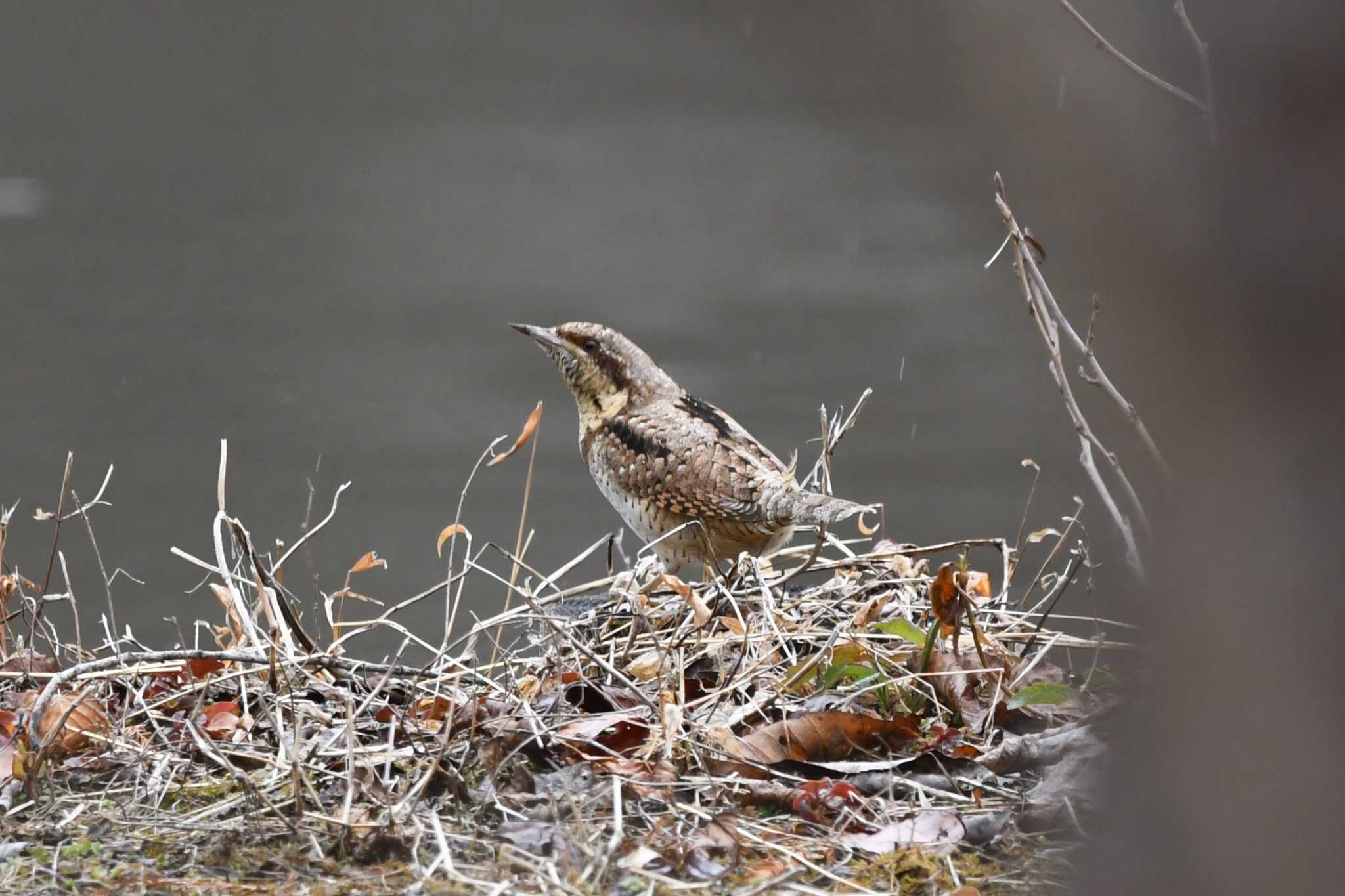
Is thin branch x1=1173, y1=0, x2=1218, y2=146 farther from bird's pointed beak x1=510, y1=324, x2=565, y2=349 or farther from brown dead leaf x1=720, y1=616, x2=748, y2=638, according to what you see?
bird's pointed beak x1=510, y1=324, x2=565, y2=349

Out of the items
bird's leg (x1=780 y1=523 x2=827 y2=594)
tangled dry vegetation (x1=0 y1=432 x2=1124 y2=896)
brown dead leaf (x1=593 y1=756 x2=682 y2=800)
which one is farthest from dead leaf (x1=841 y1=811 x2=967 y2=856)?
bird's leg (x1=780 y1=523 x2=827 y2=594)

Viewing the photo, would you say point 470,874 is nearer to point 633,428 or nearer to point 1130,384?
point 1130,384

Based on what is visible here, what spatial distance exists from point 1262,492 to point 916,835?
1.40 m

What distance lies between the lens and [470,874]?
2.04 m

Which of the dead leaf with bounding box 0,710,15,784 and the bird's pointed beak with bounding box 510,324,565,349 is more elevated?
the bird's pointed beak with bounding box 510,324,565,349

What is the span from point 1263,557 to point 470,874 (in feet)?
4.71

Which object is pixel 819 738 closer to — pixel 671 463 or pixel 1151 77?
pixel 671 463

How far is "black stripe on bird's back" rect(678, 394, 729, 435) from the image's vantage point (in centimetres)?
420

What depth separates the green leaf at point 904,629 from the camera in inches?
108

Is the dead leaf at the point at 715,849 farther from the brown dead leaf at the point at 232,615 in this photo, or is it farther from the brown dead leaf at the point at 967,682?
the brown dead leaf at the point at 232,615

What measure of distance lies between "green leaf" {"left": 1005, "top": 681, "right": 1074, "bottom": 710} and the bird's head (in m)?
2.07

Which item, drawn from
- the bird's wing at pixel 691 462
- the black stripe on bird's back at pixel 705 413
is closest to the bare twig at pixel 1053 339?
the bird's wing at pixel 691 462

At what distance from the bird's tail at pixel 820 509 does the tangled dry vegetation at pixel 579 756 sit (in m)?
0.36

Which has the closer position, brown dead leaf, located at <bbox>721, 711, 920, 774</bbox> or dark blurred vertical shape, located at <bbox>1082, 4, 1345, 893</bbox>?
Result: dark blurred vertical shape, located at <bbox>1082, 4, 1345, 893</bbox>
